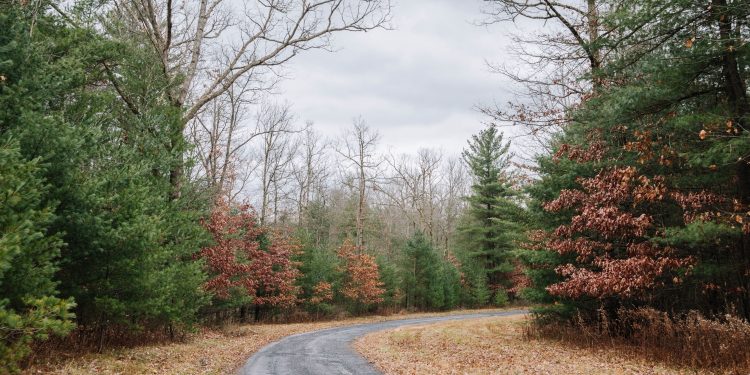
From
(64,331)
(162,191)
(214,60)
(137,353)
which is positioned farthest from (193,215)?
(214,60)

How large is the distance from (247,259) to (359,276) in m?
10.4

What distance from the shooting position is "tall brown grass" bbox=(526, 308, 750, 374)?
9469 mm

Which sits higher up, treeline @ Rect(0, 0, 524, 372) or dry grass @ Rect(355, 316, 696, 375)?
treeline @ Rect(0, 0, 524, 372)

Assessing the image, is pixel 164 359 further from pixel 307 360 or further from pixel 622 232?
pixel 622 232

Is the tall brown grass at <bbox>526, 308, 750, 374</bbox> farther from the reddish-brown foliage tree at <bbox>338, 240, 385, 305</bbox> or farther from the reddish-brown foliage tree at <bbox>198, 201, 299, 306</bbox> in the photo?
the reddish-brown foliage tree at <bbox>338, 240, 385, 305</bbox>

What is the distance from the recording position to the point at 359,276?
33.9 m

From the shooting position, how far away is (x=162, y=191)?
13.6 m

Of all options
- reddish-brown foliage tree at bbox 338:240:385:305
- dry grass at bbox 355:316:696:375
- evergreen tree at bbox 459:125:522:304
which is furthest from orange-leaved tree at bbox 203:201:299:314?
evergreen tree at bbox 459:125:522:304

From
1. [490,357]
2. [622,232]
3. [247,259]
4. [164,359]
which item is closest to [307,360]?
[164,359]

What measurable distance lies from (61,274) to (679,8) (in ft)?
45.0

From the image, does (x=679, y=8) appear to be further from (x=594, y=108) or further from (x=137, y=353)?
(x=137, y=353)

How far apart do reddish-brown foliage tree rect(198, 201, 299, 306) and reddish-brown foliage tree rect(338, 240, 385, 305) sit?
4.33 meters

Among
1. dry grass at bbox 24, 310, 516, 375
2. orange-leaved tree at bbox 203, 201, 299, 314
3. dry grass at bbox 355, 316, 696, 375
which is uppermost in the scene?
orange-leaved tree at bbox 203, 201, 299, 314

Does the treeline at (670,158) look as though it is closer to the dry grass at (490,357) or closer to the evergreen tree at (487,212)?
the dry grass at (490,357)
